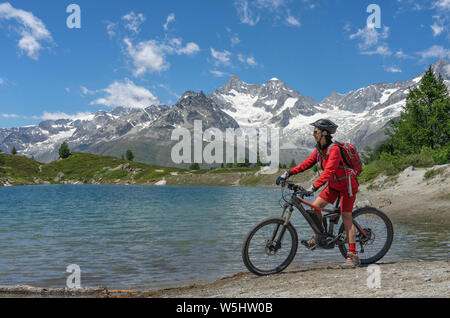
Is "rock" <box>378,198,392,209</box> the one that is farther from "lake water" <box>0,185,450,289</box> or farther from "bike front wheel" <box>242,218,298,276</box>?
"bike front wheel" <box>242,218,298,276</box>

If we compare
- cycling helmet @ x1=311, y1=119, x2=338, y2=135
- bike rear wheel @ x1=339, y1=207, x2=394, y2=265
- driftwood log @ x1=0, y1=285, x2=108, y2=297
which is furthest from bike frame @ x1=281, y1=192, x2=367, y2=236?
driftwood log @ x1=0, y1=285, x2=108, y2=297

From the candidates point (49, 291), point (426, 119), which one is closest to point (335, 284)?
point (49, 291)

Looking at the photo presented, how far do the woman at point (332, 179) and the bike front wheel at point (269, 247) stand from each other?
56cm

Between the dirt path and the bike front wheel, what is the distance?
329 mm

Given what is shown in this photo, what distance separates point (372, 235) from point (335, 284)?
3.42 meters

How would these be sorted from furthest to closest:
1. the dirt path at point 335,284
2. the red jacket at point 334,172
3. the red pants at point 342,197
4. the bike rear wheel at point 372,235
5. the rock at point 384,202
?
1. the rock at point 384,202
2. the bike rear wheel at point 372,235
3. the red pants at point 342,197
4. the red jacket at point 334,172
5. the dirt path at point 335,284

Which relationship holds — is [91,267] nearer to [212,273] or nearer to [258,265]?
[212,273]

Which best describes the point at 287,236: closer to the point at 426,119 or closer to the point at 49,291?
the point at 49,291

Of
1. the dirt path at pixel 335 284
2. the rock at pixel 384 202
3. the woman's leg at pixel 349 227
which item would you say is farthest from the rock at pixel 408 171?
the woman's leg at pixel 349 227

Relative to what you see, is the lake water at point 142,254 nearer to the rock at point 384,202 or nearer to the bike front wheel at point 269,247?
the bike front wheel at point 269,247

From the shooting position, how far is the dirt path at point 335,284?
23.0 feet

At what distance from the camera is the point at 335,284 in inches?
314
